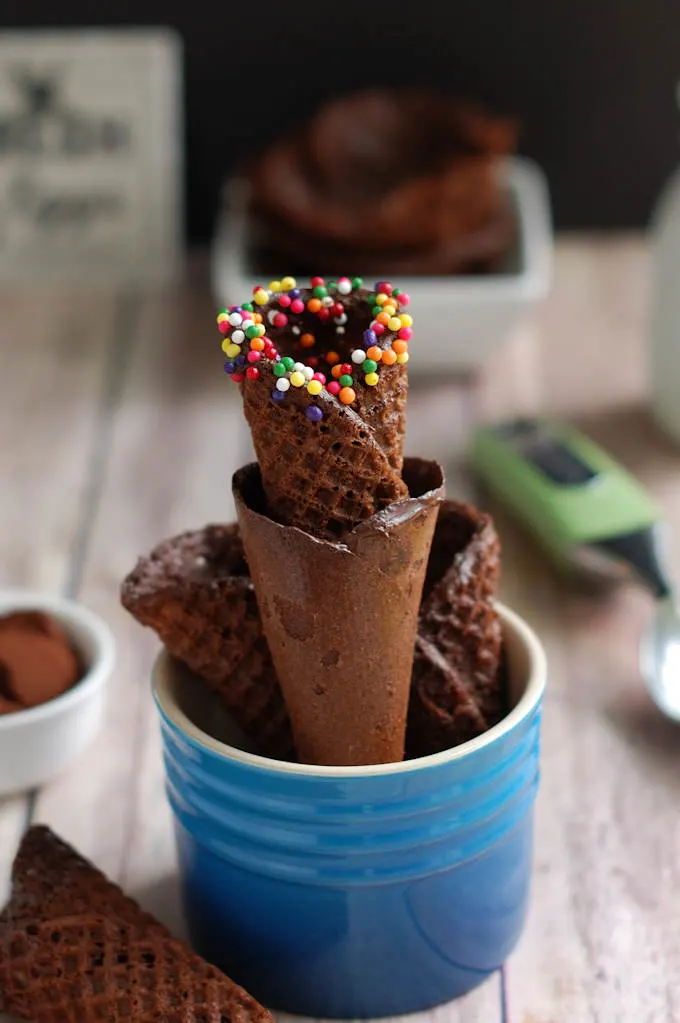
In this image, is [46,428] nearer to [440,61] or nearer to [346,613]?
[440,61]

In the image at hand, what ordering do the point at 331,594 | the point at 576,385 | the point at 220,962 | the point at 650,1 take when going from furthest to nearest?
the point at 650,1
the point at 576,385
the point at 220,962
the point at 331,594

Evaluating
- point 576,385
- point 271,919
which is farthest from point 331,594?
point 576,385

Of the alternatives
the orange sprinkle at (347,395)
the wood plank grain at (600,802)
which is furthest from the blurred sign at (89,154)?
the orange sprinkle at (347,395)

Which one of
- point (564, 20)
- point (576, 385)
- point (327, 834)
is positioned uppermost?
point (564, 20)

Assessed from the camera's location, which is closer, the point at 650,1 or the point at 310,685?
the point at 310,685

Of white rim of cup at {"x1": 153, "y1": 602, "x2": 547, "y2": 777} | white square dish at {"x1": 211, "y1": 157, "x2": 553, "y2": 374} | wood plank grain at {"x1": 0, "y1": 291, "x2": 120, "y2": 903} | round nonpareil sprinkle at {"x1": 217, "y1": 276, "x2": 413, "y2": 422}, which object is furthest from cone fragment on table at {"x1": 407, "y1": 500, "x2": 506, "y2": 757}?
white square dish at {"x1": 211, "y1": 157, "x2": 553, "y2": 374}

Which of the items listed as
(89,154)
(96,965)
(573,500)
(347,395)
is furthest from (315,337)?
(89,154)

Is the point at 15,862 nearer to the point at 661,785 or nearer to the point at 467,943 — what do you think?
the point at 467,943
